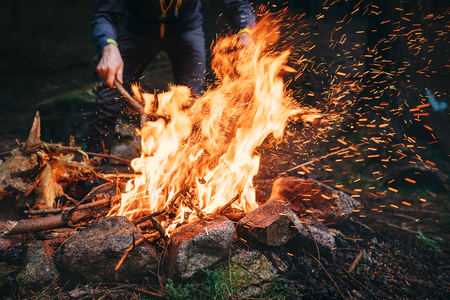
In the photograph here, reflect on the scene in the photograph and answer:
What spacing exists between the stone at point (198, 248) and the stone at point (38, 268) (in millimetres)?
935

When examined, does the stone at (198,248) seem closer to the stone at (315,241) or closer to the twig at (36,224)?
the stone at (315,241)

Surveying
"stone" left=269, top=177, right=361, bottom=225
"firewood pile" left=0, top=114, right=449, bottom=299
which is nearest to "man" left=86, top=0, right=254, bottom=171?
"firewood pile" left=0, top=114, right=449, bottom=299

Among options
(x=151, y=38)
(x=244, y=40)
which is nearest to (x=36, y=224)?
(x=151, y=38)

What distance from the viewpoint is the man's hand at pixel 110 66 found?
261cm

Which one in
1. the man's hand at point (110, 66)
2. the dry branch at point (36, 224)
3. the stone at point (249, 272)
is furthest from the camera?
the man's hand at point (110, 66)

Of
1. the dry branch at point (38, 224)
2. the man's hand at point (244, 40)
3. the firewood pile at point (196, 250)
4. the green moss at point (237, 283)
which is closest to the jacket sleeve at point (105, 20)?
the firewood pile at point (196, 250)

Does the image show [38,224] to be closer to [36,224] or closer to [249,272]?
[36,224]

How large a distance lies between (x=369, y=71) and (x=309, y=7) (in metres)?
7.99

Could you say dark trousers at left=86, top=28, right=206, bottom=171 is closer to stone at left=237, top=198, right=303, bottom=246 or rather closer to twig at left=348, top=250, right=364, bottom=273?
stone at left=237, top=198, right=303, bottom=246

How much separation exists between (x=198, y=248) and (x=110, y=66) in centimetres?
200

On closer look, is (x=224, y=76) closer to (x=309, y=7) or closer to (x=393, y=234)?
(x=393, y=234)

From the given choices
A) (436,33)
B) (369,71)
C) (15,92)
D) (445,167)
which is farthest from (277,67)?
(15,92)

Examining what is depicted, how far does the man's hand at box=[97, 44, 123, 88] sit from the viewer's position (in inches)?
103

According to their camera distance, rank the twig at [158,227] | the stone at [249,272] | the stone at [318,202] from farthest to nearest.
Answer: the stone at [318,202], the twig at [158,227], the stone at [249,272]
